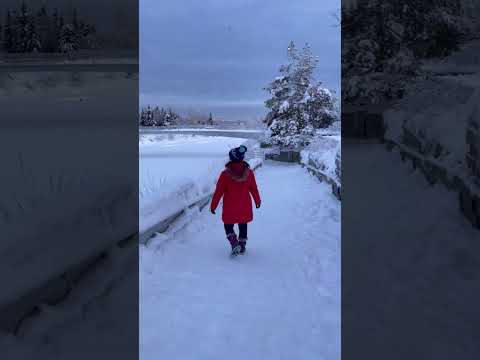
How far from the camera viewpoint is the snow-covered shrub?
25219mm

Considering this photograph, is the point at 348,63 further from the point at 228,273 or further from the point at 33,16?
the point at 228,273

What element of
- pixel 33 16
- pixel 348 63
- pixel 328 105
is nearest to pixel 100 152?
pixel 33 16

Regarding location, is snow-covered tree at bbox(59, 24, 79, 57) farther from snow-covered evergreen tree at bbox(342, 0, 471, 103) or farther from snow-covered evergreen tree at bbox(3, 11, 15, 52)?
snow-covered evergreen tree at bbox(342, 0, 471, 103)

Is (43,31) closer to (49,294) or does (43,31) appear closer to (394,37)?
(49,294)

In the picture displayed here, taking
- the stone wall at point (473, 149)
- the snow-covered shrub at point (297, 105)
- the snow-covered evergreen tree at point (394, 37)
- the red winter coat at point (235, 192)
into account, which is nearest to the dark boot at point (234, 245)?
the red winter coat at point (235, 192)

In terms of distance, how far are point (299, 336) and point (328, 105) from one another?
23.4m

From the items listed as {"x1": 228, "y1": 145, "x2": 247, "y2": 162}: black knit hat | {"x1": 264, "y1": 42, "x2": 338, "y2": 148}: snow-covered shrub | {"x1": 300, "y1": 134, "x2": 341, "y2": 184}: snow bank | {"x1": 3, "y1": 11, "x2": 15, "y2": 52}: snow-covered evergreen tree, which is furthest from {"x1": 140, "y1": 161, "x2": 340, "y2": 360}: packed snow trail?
{"x1": 264, "y1": 42, "x2": 338, "y2": 148}: snow-covered shrub

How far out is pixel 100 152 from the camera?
2.67 m

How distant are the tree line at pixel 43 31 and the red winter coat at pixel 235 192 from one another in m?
2.73

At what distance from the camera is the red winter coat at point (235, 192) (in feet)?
17.1

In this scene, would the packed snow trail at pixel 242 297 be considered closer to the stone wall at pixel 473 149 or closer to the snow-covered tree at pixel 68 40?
the stone wall at pixel 473 149

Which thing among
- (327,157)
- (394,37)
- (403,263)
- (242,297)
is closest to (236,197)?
(242,297)

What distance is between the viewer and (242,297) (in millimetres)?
3994

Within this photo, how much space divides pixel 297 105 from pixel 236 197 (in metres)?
21.4
